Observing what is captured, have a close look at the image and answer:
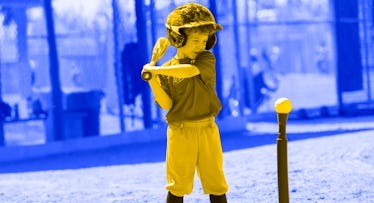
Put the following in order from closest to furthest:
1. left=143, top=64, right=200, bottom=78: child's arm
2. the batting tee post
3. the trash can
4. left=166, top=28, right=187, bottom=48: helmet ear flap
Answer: the batting tee post
left=143, top=64, right=200, bottom=78: child's arm
left=166, top=28, right=187, bottom=48: helmet ear flap
the trash can

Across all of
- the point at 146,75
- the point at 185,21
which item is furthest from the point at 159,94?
the point at 185,21

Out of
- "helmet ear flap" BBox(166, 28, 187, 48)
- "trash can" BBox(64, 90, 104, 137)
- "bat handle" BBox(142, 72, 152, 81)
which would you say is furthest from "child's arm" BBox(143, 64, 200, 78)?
"trash can" BBox(64, 90, 104, 137)

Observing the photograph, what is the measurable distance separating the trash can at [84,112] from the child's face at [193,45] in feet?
20.7

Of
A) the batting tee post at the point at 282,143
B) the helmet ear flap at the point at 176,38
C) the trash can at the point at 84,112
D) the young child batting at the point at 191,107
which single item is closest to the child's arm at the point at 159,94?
the young child batting at the point at 191,107

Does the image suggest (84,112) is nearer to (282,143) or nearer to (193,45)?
(193,45)

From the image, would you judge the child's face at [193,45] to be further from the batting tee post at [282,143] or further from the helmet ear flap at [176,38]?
the batting tee post at [282,143]

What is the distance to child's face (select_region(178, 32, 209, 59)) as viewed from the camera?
3.73 m

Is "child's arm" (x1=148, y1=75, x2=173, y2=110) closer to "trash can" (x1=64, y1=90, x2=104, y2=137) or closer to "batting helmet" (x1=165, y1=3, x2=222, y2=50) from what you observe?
"batting helmet" (x1=165, y1=3, x2=222, y2=50)

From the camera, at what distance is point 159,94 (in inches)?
147

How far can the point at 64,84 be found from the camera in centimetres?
998

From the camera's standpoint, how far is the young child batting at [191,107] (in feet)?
12.2

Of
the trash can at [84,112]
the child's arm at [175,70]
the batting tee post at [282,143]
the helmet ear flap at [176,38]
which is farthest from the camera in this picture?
the trash can at [84,112]

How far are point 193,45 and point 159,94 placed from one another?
1.01 ft

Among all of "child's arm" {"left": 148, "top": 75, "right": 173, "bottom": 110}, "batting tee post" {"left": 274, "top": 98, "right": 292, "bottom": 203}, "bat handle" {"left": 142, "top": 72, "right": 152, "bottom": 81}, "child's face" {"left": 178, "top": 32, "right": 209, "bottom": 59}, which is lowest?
"batting tee post" {"left": 274, "top": 98, "right": 292, "bottom": 203}
